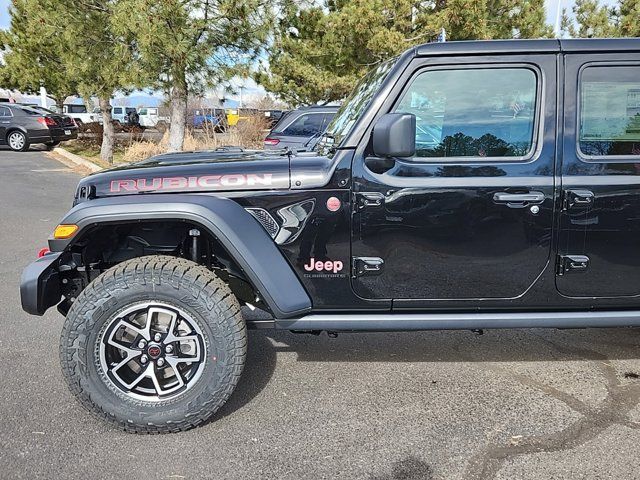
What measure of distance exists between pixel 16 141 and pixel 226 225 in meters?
18.6

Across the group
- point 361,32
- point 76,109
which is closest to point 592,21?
point 361,32

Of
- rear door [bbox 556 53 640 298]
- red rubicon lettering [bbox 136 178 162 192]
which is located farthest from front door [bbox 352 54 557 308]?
red rubicon lettering [bbox 136 178 162 192]

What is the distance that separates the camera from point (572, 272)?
282 cm

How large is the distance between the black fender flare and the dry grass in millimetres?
10794

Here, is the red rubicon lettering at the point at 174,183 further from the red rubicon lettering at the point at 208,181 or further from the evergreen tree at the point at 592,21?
the evergreen tree at the point at 592,21

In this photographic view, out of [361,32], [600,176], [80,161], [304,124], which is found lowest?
[600,176]

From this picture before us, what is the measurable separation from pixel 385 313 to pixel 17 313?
314 centimetres

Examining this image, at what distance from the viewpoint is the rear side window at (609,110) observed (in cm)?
279

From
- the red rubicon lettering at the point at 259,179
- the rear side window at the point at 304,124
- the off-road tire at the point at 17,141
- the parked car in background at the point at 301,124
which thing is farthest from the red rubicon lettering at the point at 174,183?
the off-road tire at the point at 17,141

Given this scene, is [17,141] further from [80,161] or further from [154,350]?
[154,350]

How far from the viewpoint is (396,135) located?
8.30 feet

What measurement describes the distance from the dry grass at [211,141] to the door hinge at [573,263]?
36.7 ft

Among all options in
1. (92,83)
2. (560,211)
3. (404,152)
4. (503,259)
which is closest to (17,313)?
(404,152)

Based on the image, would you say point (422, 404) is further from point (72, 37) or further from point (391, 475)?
point (72, 37)
